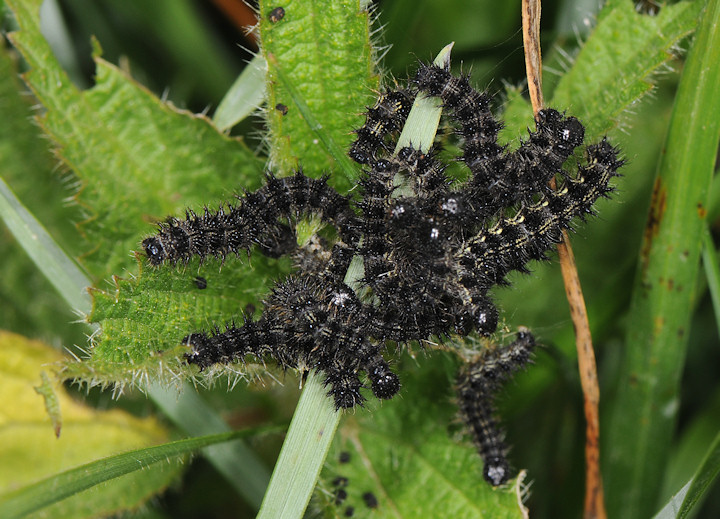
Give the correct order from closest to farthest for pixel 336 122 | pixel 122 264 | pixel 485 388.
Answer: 1. pixel 336 122
2. pixel 485 388
3. pixel 122 264

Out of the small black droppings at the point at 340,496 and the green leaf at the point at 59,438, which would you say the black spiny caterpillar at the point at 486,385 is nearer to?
the small black droppings at the point at 340,496

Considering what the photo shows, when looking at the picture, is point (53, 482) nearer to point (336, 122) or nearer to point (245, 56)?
point (336, 122)

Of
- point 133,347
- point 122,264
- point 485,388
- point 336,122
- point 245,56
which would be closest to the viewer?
point 133,347

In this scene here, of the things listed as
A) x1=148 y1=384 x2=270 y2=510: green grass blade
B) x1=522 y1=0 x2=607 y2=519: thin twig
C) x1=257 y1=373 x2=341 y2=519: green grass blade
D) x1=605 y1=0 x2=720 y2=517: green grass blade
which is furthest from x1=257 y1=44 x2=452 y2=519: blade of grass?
x1=605 y1=0 x2=720 y2=517: green grass blade

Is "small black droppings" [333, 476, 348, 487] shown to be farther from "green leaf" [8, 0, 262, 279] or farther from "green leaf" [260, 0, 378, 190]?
"green leaf" [8, 0, 262, 279]

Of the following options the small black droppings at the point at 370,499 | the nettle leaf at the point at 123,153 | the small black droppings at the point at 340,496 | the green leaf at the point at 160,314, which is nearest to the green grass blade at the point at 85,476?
the green leaf at the point at 160,314

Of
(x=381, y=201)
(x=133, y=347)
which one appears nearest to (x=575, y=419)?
(x=381, y=201)

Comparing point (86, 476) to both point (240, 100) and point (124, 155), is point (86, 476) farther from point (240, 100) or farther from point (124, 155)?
point (240, 100)

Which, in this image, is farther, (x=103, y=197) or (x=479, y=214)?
(x=103, y=197)
